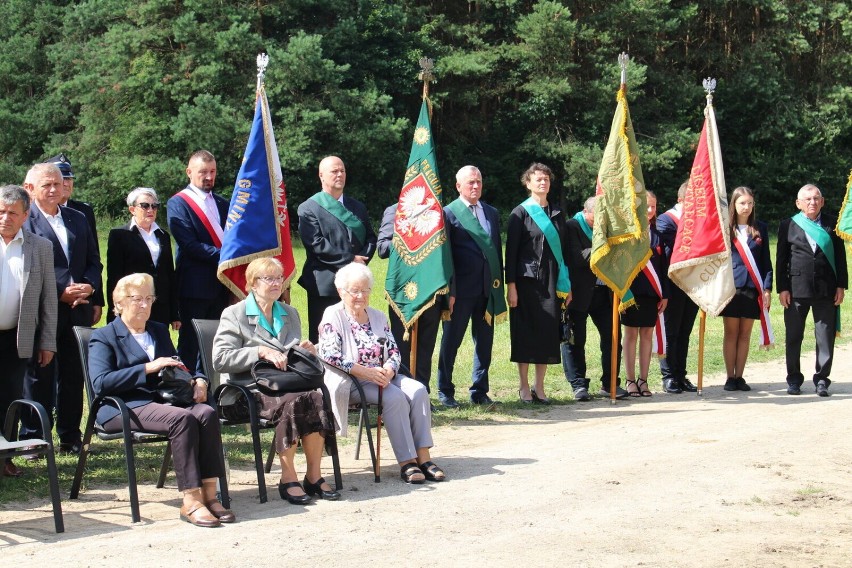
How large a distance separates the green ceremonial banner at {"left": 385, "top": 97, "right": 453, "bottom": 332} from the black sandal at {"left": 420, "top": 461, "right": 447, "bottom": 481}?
2122 millimetres

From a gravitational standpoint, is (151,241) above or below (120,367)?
above

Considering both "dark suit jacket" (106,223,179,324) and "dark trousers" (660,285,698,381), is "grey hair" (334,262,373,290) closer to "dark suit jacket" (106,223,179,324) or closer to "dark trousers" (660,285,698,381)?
"dark suit jacket" (106,223,179,324)

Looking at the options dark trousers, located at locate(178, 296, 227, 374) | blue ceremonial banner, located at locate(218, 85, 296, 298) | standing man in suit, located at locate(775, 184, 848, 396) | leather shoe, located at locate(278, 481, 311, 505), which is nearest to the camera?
leather shoe, located at locate(278, 481, 311, 505)

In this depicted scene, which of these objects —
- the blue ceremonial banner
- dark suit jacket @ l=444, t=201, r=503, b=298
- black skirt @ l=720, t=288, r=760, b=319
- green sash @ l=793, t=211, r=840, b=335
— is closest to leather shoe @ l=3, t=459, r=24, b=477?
the blue ceremonial banner

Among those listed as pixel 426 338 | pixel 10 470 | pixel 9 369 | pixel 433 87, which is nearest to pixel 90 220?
pixel 9 369

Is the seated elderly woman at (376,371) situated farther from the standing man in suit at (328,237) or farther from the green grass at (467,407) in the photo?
the standing man in suit at (328,237)

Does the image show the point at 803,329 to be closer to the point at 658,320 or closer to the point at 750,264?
the point at 750,264

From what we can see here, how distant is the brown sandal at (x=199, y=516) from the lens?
5773mm

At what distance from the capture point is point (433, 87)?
33219mm

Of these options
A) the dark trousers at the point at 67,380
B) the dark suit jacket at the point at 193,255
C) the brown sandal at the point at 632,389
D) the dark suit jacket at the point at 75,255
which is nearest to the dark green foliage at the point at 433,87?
the brown sandal at the point at 632,389

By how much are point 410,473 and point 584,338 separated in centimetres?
374

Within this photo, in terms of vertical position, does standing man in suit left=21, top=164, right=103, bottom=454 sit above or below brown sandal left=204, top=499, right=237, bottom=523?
above

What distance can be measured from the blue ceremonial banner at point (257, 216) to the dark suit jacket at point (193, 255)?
0.22m

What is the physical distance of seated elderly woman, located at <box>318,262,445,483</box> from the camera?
6895 mm
